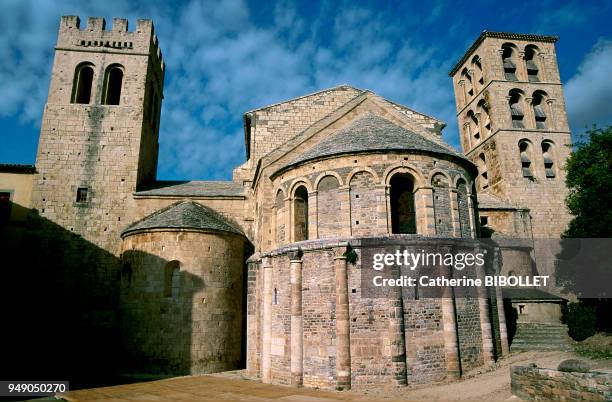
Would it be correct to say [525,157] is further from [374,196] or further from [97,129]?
[97,129]

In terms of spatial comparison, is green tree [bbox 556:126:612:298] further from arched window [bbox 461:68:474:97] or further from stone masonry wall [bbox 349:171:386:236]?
stone masonry wall [bbox 349:171:386:236]

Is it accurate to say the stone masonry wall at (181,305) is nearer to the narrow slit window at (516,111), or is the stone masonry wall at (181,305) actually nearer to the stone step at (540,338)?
the stone step at (540,338)

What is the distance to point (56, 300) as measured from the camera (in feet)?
60.1

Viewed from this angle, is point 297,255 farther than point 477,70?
No

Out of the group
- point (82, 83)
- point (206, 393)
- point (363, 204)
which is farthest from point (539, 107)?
point (82, 83)

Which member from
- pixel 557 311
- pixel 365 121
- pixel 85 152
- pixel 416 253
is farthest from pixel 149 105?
pixel 557 311

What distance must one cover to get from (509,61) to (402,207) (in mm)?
21972

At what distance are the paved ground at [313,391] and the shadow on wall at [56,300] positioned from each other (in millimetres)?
4444

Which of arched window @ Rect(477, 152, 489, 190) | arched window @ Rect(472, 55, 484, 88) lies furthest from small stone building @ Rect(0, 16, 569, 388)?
arched window @ Rect(472, 55, 484, 88)

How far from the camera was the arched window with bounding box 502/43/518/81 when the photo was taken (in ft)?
95.3

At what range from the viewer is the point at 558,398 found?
8039 mm

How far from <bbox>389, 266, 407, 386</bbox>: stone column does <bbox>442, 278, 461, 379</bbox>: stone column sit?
1.41 m

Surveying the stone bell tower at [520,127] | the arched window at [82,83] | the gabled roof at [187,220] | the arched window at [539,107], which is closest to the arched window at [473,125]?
the stone bell tower at [520,127]

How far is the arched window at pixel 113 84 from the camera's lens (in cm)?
2236
